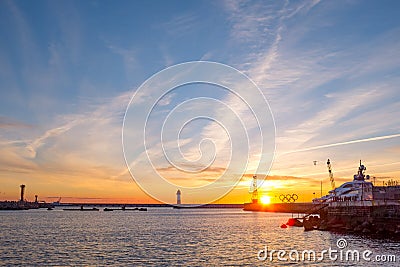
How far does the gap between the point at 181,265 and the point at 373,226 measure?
192 ft

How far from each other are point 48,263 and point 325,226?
276ft

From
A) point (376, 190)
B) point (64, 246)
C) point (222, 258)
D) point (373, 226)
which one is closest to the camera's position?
point (222, 258)

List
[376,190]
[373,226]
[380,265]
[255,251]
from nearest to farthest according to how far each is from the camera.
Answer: [380,265], [255,251], [373,226], [376,190]

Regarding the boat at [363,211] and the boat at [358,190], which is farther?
the boat at [358,190]

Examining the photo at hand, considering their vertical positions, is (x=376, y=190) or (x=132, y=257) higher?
(x=376, y=190)

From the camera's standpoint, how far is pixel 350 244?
8475 cm

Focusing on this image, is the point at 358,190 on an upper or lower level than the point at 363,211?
upper

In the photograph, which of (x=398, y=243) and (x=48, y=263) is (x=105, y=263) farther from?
(x=398, y=243)

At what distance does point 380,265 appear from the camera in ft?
197

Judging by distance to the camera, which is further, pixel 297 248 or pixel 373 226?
pixel 373 226

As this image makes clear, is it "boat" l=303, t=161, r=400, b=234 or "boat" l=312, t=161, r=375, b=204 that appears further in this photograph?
"boat" l=312, t=161, r=375, b=204

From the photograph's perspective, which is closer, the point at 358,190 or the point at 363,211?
the point at 363,211

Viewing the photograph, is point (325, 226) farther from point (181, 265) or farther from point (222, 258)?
point (181, 265)

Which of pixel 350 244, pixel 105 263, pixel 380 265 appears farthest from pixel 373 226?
pixel 105 263
